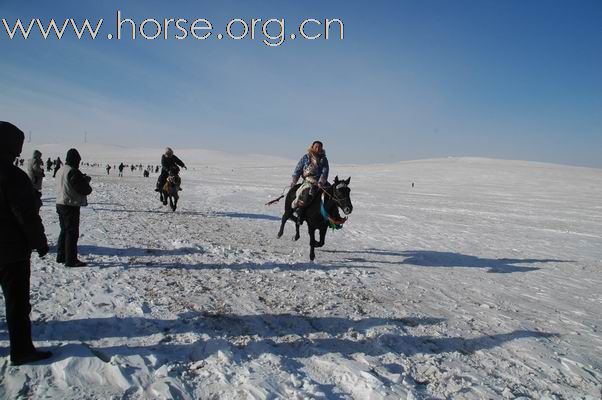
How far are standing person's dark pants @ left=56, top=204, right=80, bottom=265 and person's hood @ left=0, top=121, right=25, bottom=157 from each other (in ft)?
11.0

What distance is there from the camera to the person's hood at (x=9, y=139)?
329 cm

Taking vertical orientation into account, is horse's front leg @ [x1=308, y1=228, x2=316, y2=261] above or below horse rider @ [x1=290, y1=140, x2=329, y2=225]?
below

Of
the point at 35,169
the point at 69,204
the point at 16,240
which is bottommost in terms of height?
the point at 16,240

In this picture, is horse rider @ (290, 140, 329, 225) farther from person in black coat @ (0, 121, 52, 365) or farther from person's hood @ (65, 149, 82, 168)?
person in black coat @ (0, 121, 52, 365)

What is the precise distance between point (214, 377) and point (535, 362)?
12.7ft

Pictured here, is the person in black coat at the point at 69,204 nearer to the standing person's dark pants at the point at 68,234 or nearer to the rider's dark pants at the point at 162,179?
the standing person's dark pants at the point at 68,234

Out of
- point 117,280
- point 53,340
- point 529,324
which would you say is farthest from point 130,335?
point 529,324

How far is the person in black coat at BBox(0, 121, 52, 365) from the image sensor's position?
3.26 meters

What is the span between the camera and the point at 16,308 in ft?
11.0

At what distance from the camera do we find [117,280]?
234 inches

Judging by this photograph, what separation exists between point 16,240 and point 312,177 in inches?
270

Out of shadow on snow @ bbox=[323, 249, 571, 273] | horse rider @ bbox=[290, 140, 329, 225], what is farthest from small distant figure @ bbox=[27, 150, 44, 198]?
shadow on snow @ bbox=[323, 249, 571, 273]

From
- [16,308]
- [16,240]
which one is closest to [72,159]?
[16,240]

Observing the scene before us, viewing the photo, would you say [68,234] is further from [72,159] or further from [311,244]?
[311,244]
